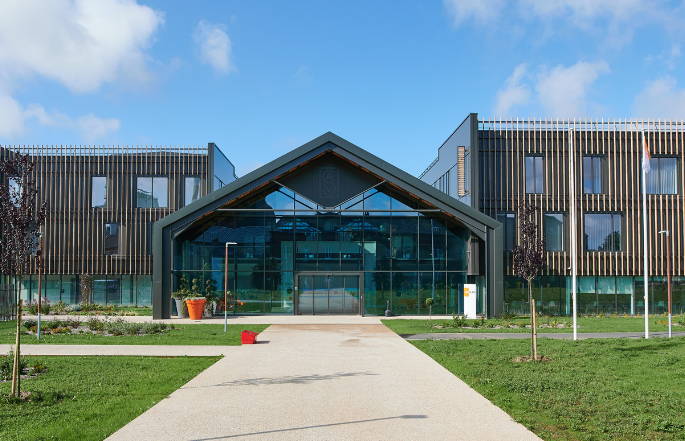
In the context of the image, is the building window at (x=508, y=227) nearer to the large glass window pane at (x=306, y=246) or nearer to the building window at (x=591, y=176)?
the building window at (x=591, y=176)

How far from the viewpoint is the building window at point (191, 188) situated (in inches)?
1528

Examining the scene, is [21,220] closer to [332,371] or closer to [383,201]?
[332,371]

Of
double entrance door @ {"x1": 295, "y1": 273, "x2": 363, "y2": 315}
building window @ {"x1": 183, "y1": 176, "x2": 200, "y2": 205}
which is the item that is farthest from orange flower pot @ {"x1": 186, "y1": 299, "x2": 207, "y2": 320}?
building window @ {"x1": 183, "y1": 176, "x2": 200, "y2": 205}

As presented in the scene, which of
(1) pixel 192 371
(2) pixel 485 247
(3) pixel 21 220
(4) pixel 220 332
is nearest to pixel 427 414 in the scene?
(1) pixel 192 371

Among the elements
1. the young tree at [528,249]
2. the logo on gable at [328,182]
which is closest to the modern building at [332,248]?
the logo on gable at [328,182]

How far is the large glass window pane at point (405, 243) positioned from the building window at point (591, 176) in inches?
422

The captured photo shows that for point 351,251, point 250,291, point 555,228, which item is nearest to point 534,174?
point 555,228

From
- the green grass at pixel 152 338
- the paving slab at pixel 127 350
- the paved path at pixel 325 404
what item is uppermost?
the paved path at pixel 325 404

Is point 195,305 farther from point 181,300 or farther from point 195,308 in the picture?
point 181,300

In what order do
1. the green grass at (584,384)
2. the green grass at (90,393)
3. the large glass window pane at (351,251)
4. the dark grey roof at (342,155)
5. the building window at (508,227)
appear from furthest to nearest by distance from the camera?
the building window at (508,227), the large glass window pane at (351,251), the dark grey roof at (342,155), the green grass at (584,384), the green grass at (90,393)

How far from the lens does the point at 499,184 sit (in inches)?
1298

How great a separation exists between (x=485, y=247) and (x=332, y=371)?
18.0 meters

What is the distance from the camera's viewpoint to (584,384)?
37.4 ft

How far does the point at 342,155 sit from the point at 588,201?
1502cm
